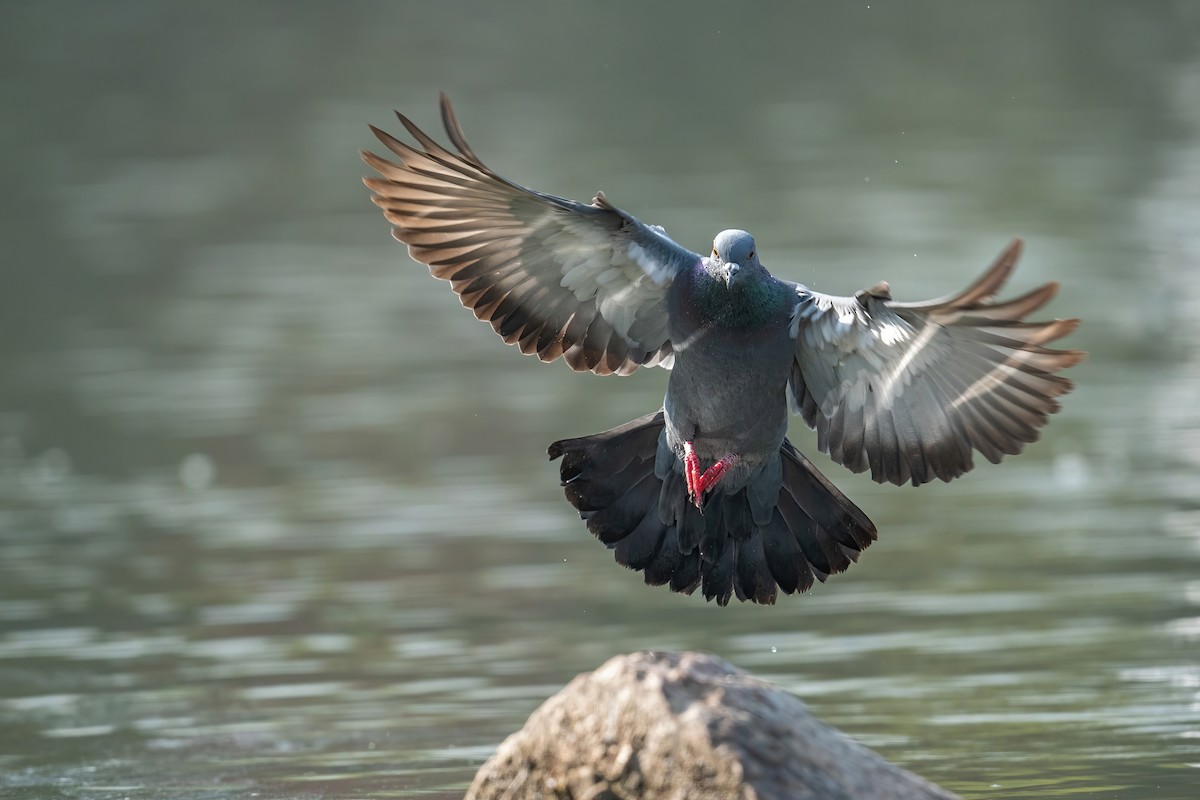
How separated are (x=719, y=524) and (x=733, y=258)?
1002 mm

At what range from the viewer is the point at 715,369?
6.84 m

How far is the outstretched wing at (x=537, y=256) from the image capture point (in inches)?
270

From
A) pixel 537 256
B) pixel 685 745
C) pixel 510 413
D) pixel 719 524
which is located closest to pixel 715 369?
pixel 719 524

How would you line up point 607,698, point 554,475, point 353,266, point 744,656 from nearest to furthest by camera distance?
1. point 607,698
2. point 744,656
3. point 554,475
4. point 353,266

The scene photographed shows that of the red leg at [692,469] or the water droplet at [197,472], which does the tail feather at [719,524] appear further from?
the water droplet at [197,472]

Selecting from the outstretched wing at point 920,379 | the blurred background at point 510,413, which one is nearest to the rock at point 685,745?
the outstretched wing at point 920,379

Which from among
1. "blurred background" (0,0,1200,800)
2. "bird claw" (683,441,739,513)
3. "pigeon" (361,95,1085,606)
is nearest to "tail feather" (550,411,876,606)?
"pigeon" (361,95,1085,606)

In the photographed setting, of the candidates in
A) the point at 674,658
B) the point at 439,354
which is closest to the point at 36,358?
the point at 439,354

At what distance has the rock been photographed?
5293 mm

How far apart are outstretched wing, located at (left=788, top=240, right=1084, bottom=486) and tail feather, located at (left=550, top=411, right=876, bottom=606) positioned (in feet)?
0.95

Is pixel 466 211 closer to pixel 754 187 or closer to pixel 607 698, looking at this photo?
pixel 607 698

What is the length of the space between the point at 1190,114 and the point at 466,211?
594 inches

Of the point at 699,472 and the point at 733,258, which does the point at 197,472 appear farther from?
the point at 733,258

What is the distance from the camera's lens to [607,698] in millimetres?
5504
